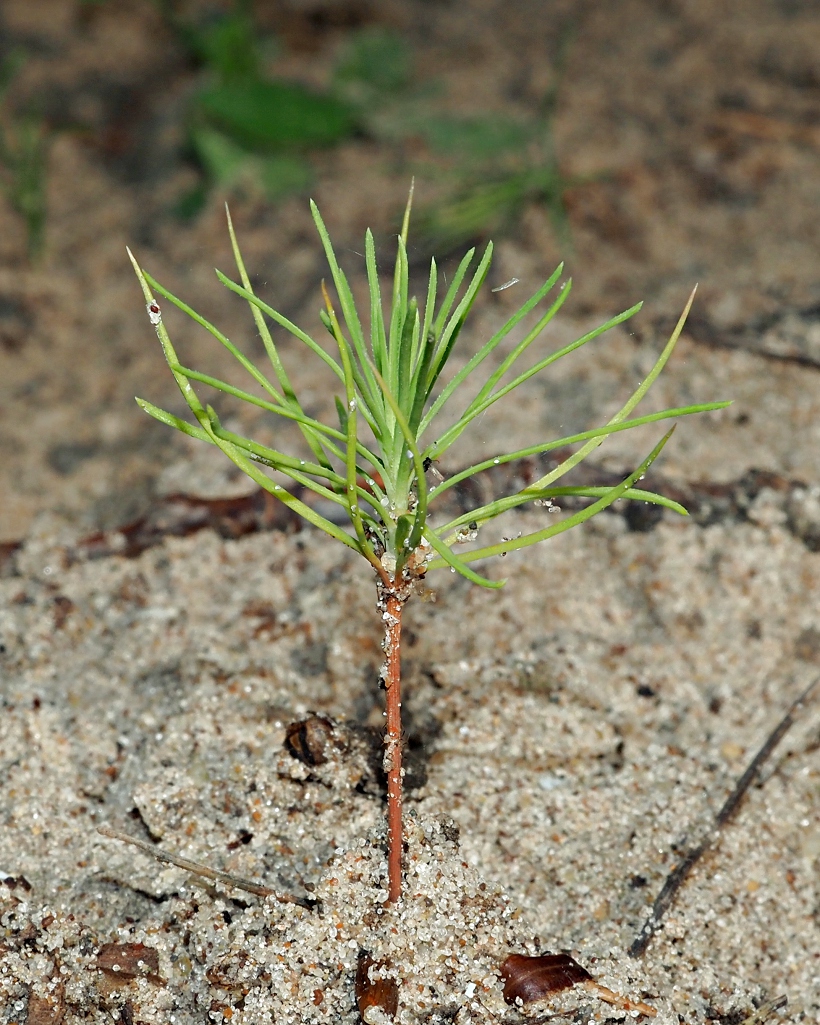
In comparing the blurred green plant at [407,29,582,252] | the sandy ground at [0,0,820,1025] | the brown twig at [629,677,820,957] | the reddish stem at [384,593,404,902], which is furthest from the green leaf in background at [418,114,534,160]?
the reddish stem at [384,593,404,902]

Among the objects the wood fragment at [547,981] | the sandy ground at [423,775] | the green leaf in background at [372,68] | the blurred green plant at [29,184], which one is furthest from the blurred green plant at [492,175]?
the wood fragment at [547,981]

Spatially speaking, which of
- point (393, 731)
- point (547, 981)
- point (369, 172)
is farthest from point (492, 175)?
point (547, 981)

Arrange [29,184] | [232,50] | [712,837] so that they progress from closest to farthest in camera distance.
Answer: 1. [712,837]
2. [29,184]
3. [232,50]

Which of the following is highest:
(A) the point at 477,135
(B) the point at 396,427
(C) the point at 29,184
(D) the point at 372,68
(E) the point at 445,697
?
(D) the point at 372,68

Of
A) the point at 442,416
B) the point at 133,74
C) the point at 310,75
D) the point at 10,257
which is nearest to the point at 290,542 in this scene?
the point at 442,416

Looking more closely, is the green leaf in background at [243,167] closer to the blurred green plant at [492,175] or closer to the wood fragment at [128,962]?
the blurred green plant at [492,175]

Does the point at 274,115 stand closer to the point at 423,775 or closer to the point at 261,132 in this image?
the point at 261,132

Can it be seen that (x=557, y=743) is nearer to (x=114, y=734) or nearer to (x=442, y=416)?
(x=114, y=734)
